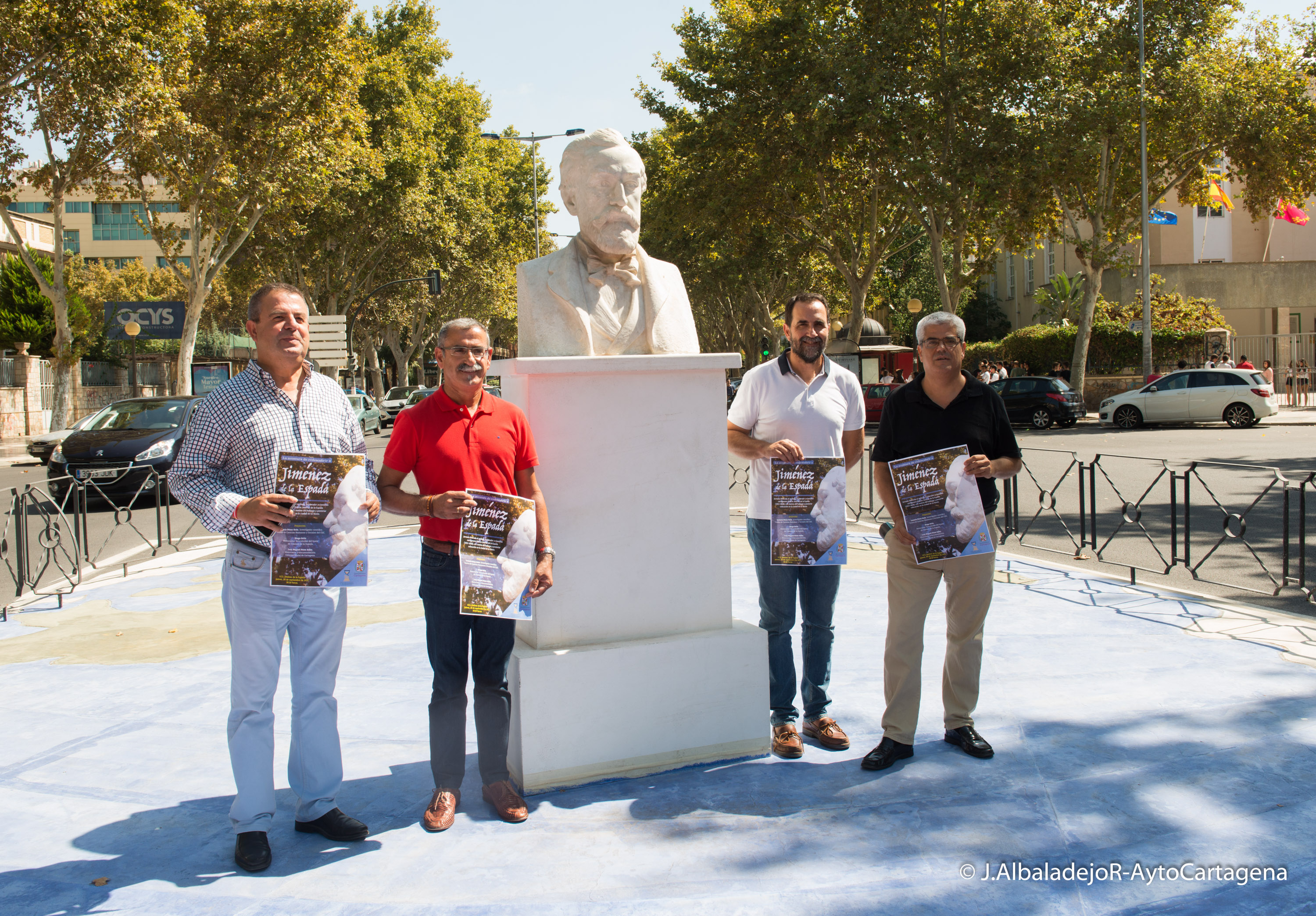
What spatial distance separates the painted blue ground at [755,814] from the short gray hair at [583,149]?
2.14m

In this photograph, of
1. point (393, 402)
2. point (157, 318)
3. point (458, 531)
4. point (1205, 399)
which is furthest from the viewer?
point (393, 402)

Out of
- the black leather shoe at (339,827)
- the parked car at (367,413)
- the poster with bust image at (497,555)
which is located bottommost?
the black leather shoe at (339,827)

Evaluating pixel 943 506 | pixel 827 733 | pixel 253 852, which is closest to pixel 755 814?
pixel 827 733

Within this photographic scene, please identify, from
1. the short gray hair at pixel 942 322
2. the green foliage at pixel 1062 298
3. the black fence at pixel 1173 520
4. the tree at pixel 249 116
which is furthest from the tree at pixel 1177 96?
the short gray hair at pixel 942 322

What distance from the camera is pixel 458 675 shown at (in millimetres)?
3689

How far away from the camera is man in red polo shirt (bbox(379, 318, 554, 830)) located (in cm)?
360

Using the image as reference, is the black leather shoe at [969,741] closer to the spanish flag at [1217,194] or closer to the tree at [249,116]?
the tree at [249,116]

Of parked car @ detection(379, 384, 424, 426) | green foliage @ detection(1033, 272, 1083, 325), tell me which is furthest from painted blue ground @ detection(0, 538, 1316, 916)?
green foliage @ detection(1033, 272, 1083, 325)

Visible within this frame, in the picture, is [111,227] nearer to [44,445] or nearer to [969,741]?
[44,445]

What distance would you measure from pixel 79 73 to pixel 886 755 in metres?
20.2

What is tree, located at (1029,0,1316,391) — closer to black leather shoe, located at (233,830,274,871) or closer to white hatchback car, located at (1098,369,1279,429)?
white hatchback car, located at (1098,369,1279,429)

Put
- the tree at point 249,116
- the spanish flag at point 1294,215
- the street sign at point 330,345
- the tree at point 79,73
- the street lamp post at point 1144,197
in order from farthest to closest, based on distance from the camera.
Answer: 1. the spanish flag at point 1294,215
2. the street lamp post at point 1144,197
3. the street sign at point 330,345
4. the tree at point 249,116
5. the tree at point 79,73

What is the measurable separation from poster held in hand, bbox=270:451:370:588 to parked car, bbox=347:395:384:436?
2705 centimetres

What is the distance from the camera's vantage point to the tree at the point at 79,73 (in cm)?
1809
